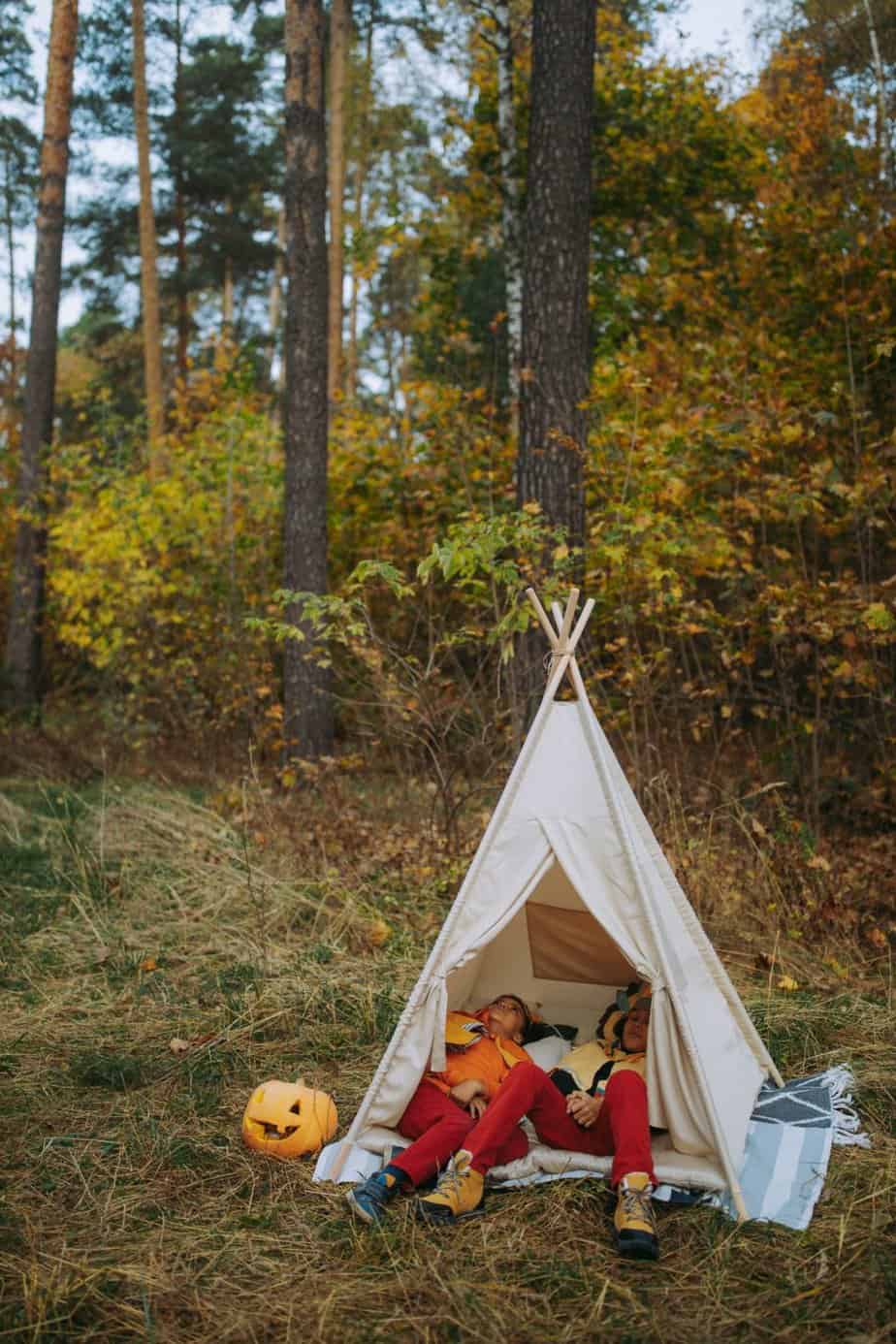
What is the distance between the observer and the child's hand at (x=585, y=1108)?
10.8 feet

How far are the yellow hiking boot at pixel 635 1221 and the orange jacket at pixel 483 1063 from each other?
0.48m

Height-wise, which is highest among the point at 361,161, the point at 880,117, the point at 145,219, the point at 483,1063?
the point at 361,161

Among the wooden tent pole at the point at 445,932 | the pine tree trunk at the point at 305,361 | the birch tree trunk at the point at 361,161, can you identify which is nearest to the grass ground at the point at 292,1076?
the wooden tent pole at the point at 445,932

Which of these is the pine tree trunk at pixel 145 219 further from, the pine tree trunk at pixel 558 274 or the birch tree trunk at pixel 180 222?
the pine tree trunk at pixel 558 274

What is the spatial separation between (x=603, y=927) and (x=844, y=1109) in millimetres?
939

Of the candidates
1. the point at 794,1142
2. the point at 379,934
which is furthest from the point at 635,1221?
the point at 379,934

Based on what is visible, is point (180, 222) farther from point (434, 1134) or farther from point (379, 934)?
point (434, 1134)

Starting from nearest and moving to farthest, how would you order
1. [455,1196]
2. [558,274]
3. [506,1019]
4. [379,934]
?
[455,1196]
[506,1019]
[379,934]
[558,274]

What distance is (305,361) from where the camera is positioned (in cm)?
816

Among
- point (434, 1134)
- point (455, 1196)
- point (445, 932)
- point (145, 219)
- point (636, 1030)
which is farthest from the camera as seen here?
point (145, 219)

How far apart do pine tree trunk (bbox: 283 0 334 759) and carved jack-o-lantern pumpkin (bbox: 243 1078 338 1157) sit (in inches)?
182

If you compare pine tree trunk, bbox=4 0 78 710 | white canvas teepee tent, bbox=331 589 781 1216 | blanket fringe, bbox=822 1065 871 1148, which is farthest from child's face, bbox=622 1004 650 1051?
pine tree trunk, bbox=4 0 78 710

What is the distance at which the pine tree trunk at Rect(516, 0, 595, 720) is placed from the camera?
20.5 feet

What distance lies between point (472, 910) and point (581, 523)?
3315 mm
